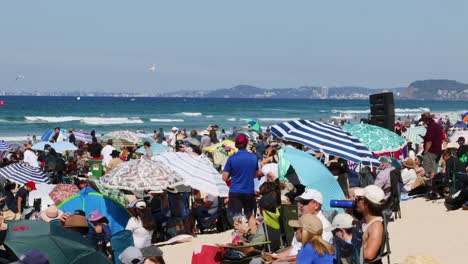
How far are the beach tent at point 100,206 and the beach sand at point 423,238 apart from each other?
673mm

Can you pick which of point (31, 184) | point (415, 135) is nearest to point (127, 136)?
point (415, 135)

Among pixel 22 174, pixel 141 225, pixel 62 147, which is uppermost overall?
pixel 22 174

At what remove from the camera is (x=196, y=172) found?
381 inches

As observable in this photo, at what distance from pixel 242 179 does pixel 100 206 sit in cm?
176

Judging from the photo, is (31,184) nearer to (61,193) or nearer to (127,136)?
(61,193)

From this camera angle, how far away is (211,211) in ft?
34.3

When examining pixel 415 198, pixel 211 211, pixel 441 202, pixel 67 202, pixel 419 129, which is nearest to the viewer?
pixel 67 202

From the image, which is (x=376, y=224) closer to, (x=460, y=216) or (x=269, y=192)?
(x=269, y=192)

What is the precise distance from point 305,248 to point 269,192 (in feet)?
7.07

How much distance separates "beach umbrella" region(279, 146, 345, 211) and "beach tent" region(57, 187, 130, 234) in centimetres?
228

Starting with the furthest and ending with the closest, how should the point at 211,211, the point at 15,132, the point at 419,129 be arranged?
the point at 15,132 → the point at 419,129 → the point at 211,211

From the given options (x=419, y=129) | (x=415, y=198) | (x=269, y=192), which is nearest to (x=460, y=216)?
(x=415, y=198)

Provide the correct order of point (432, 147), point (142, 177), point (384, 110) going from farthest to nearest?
1. point (384, 110)
2. point (432, 147)
3. point (142, 177)

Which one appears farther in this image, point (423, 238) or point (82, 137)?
point (82, 137)
